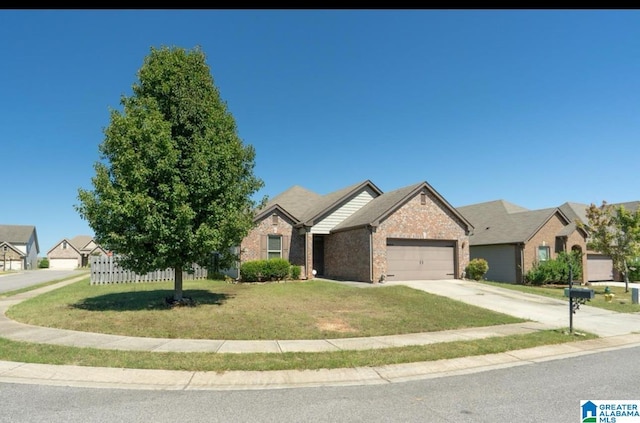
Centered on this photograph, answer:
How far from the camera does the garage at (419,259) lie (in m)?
23.2

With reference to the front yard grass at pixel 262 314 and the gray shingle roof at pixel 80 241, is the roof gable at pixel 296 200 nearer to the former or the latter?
the front yard grass at pixel 262 314

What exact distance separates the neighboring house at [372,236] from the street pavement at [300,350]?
29.3ft

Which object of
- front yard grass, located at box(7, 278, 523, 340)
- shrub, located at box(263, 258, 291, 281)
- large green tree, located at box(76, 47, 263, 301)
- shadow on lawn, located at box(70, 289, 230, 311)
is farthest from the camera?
shrub, located at box(263, 258, 291, 281)

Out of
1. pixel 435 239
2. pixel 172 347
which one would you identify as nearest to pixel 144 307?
pixel 172 347

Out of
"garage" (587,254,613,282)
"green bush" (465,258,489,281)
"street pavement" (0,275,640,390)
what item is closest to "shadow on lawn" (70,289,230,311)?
"street pavement" (0,275,640,390)

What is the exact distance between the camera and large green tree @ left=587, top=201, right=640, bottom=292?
2325cm

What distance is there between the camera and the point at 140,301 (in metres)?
15.4

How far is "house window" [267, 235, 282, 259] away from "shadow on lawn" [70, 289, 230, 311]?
7.40 meters

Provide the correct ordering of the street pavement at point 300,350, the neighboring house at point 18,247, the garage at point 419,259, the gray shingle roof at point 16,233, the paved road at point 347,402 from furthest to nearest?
the gray shingle roof at point 16,233 → the neighboring house at point 18,247 → the garage at point 419,259 → the street pavement at point 300,350 → the paved road at point 347,402

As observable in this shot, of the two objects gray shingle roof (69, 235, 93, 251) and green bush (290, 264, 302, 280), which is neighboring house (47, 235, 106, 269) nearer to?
gray shingle roof (69, 235, 93, 251)

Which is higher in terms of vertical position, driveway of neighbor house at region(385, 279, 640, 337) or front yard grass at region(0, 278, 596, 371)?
front yard grass at region(0, 278, 596, 371)

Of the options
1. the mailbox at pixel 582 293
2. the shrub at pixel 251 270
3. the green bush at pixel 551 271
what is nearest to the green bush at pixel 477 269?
the green bush at pixel 551 271

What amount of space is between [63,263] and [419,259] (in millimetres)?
71780
